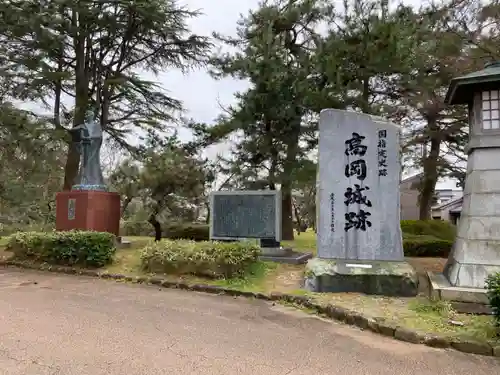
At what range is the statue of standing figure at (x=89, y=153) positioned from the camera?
39.1 feet

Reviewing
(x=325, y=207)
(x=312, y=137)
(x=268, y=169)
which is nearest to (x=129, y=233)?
(x=268, y=169)

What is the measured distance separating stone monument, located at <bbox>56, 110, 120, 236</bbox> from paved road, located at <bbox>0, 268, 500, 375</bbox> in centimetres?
485

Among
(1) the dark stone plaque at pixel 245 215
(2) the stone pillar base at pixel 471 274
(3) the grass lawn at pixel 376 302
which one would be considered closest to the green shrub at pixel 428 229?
(3) the grass lawn at pixel 376 302

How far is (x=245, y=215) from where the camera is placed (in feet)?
33.9

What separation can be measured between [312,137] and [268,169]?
163 cm

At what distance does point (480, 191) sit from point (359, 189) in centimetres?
189

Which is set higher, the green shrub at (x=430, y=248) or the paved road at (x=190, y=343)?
the green shrub at (x=430, y=248)

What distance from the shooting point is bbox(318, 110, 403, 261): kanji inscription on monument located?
7.11 m

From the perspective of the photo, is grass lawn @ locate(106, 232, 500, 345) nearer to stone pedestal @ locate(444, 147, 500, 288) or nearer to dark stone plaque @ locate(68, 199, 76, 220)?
stone pedestal @ locate(444, 147, 500, 288)

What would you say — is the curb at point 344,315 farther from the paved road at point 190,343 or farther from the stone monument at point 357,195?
the stone monument at point 357,195

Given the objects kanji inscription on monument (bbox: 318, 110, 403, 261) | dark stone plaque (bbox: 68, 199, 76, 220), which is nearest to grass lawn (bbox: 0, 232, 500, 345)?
kanji inscription on monument (bbox: 318, 110, 403, 261)

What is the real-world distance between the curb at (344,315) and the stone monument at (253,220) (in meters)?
2.90

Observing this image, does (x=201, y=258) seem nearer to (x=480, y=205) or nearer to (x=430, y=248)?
(x=480, y=205)

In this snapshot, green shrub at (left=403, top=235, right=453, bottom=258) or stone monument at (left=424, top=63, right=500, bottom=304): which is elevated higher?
stone monument at (left=424, top=63, right=500, bottom=304)
